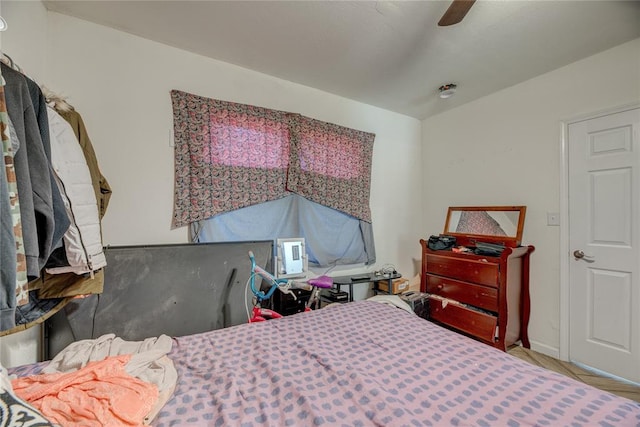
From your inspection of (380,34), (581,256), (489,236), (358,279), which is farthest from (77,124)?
(581,256)

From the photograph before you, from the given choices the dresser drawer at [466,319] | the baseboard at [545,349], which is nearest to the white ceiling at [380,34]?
the dresser drawer at [466,319]

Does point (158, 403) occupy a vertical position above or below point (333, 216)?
below

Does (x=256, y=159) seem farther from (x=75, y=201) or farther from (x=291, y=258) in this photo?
(x=75, y=201)

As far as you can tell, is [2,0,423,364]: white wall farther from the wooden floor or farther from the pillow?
the wooden floor

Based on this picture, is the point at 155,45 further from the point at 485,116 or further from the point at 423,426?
the point at 485,116

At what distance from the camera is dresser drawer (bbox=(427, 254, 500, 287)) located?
2.27 meters

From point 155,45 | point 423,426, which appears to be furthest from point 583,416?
point 155,45

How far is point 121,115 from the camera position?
6.17 ft

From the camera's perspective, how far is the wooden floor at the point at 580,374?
71.7 inches

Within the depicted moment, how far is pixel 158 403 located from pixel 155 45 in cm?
233

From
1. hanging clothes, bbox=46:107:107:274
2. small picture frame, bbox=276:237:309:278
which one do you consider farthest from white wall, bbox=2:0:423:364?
small picture frame, bbox=276:237:309:278

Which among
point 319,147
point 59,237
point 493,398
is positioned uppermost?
point 319,147

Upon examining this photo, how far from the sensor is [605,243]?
2057mm

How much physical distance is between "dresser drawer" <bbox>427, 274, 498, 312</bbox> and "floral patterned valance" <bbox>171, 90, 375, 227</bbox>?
3.29ft
